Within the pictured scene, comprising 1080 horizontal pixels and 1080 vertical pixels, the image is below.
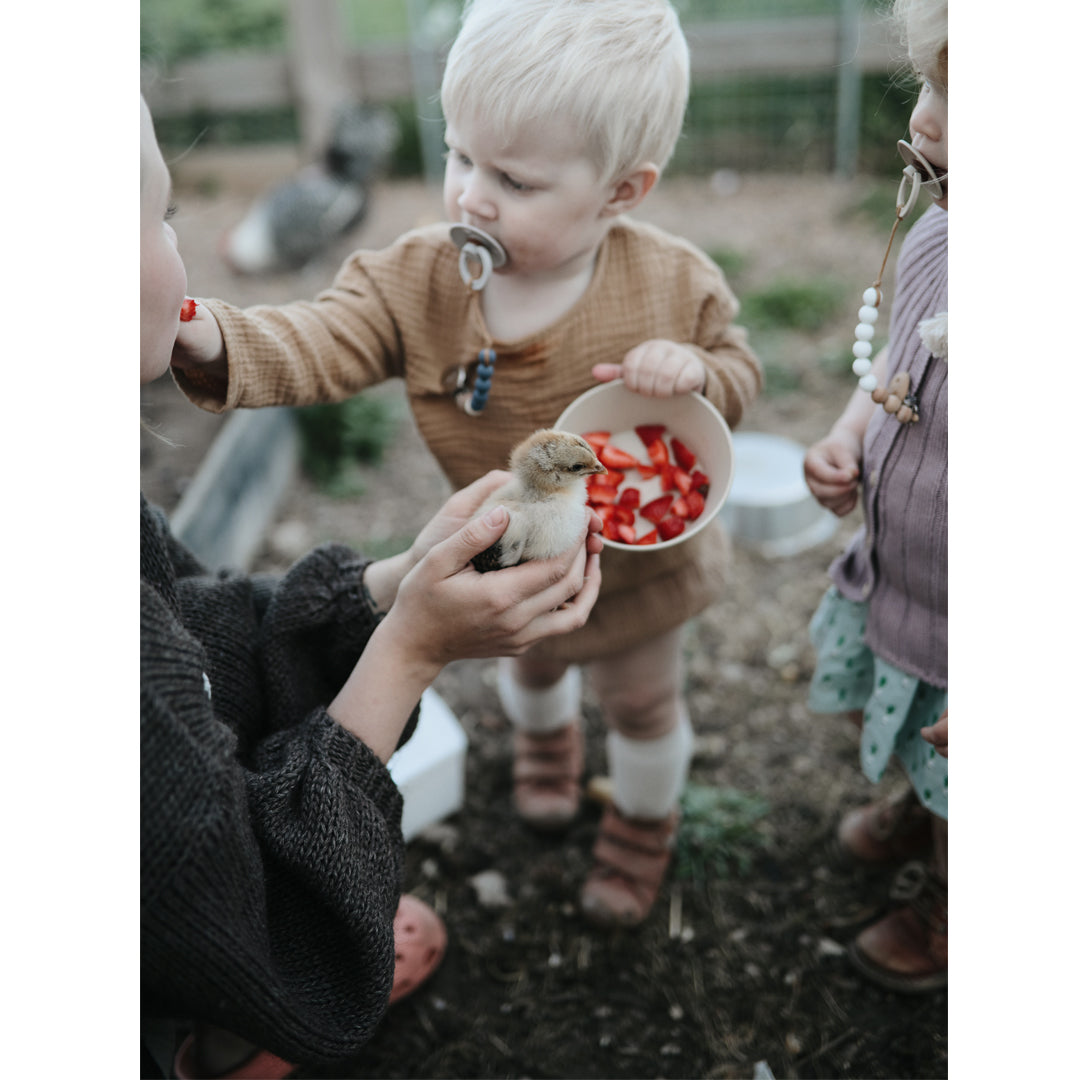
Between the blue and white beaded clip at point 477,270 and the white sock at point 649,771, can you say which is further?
the white sock at point 649,771

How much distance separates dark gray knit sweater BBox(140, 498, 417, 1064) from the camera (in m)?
0.99

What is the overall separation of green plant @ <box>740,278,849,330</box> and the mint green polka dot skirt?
8.62 ft

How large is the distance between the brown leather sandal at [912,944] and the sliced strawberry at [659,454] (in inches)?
40.4

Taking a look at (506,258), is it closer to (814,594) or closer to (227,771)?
(227,771)

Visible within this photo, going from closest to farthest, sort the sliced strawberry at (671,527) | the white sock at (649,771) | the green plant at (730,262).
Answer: the sliced strawberry at (671,527) → the white sock at (649,771) → the green plant at (730,262)

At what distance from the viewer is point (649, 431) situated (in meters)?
1.68

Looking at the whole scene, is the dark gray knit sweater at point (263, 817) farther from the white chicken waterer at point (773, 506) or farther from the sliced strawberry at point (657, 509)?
the white chicken waterer at point (773, 506)

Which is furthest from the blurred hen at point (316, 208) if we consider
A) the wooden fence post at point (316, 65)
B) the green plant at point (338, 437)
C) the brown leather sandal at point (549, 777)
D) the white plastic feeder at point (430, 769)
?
the brown leather sandal at point (549, 777)

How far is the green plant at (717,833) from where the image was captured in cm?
222

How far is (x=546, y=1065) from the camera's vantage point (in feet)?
6.18
